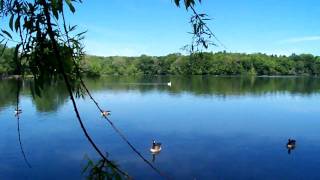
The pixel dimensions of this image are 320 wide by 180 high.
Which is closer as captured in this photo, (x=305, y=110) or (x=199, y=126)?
(x=199, y=126)

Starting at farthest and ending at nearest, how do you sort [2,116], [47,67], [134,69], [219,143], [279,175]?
[134,69], [2,116], [219,143], [279,175], [47,67]

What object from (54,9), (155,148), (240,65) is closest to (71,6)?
(54,9)

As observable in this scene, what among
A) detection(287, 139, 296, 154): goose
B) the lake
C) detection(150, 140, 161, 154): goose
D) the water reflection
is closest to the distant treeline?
the lake

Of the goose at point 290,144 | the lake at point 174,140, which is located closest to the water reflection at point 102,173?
the lake at point 174,140

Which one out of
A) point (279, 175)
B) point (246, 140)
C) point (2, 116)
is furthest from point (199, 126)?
point (2, 116)

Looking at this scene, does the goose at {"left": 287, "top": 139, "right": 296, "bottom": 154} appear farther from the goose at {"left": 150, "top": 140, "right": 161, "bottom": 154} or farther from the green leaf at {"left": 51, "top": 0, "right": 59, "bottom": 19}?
the green leaf at {"left": 51, "top": 0, "right": 59, "bottom": 19}

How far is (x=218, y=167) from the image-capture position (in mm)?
20047

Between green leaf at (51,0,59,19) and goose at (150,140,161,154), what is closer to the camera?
green leaf at (51,0,59,19)

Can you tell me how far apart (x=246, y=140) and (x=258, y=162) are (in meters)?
5.48

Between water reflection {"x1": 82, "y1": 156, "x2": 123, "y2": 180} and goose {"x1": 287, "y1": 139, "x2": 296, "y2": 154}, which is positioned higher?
water reflection {"x1": 82, "y1": 156, "x2": 123, "y2": 180}

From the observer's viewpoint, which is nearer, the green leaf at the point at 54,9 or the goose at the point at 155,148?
the green leaf at the point at 54,9

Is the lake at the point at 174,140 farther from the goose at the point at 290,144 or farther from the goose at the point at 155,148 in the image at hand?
the goose at the point at 290,144

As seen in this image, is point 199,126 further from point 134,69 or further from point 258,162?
point 134,69

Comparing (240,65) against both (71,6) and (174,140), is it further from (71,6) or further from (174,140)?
(71,6)
